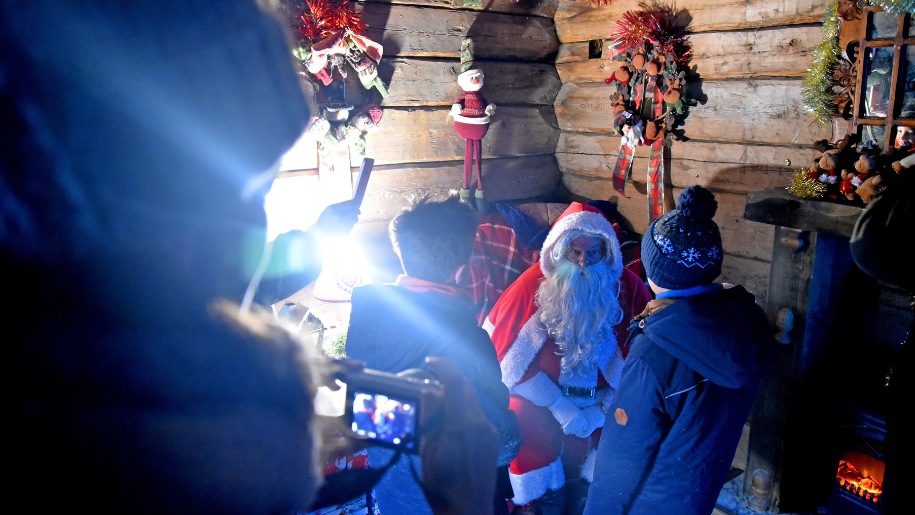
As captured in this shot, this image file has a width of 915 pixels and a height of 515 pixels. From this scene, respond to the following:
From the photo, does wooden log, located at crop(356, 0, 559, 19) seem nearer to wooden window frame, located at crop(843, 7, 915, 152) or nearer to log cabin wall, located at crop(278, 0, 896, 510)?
log cabin wall, located at crop(278, 0, 896, 510)

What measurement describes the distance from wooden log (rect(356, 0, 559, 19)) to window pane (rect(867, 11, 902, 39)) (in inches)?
105

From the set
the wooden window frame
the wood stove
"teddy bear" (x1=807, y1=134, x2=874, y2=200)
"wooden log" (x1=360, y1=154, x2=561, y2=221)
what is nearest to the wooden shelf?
the wood stove

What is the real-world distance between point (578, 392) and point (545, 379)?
0.20 m

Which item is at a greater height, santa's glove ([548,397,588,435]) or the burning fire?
santa's glove ([548,397,588,435])

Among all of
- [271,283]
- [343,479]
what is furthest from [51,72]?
[343,479]

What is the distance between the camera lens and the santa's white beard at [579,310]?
3154 mm

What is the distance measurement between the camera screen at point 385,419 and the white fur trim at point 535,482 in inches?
91.6

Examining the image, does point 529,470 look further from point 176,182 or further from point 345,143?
point 176,182

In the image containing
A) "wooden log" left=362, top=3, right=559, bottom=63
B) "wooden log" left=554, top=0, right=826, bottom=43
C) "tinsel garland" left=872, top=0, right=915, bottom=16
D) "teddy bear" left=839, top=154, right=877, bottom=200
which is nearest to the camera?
"tinsel garland" left=872, top=0, right=915, bottom=16

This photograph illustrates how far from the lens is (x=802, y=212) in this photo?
9.78 feet

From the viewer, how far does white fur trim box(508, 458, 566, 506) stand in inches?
118

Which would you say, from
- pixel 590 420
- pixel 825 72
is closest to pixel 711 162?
pixel 825 72

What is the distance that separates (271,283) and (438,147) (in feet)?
12.4

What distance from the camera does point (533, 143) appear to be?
5.19 metres
